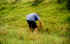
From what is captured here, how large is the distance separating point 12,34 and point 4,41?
0.85 meters

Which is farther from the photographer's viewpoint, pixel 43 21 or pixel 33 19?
pixel 43 21

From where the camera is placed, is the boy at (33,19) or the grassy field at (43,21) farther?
the boy at (33,19)

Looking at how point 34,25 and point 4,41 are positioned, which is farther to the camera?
point 34,25

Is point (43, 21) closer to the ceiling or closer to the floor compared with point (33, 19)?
closer to the floor

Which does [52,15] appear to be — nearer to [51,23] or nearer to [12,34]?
[51,23]

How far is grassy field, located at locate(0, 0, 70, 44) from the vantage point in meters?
5.85

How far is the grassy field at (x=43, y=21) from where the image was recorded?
585 cm

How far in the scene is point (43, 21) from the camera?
8086 millimetres

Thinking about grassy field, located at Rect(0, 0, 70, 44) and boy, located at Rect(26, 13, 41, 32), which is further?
boy, located at Rect(26, 13, 41, 32)

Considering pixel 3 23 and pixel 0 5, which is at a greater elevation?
pixel 0 5

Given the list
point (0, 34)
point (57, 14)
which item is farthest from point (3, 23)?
point (57, 14)

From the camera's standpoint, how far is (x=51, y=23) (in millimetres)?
7758

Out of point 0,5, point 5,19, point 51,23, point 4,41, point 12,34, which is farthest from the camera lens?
point 0,5

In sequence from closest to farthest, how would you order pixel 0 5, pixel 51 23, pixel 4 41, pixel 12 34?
1. pixel 4 41
2. pixel 12 34
3. pixel 51 23
4. pixel 0 5
